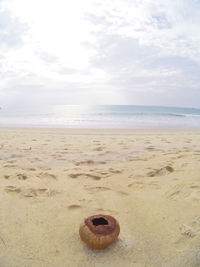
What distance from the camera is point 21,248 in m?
1.87

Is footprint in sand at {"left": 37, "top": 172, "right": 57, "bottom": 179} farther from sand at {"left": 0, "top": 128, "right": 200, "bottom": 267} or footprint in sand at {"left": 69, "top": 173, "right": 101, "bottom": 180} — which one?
footprint in sand at {"left": 69, "top": 173, "right": 101, "bottom": 180}

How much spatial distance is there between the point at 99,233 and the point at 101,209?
70 cm

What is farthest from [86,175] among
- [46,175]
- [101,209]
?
[101,209]

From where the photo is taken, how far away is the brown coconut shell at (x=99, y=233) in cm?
179

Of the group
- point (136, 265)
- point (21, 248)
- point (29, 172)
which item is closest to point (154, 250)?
point (136, 265)

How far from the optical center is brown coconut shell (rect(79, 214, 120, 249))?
179 cm

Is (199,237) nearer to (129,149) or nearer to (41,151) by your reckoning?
(129,149)

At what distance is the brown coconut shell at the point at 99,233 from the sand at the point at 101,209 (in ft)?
0.27

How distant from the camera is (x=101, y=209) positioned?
252 cm

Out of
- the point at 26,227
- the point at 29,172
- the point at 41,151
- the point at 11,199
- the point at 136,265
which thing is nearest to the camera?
the point at 136,265

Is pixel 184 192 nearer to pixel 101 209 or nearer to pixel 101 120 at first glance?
pixel 101 209

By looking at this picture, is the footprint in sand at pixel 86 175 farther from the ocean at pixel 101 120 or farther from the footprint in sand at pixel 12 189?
the ocean at pixel 101 120

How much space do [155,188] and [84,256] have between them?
1.65 meters

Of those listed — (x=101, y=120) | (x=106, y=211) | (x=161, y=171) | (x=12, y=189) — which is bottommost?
(x=106, y=211)
